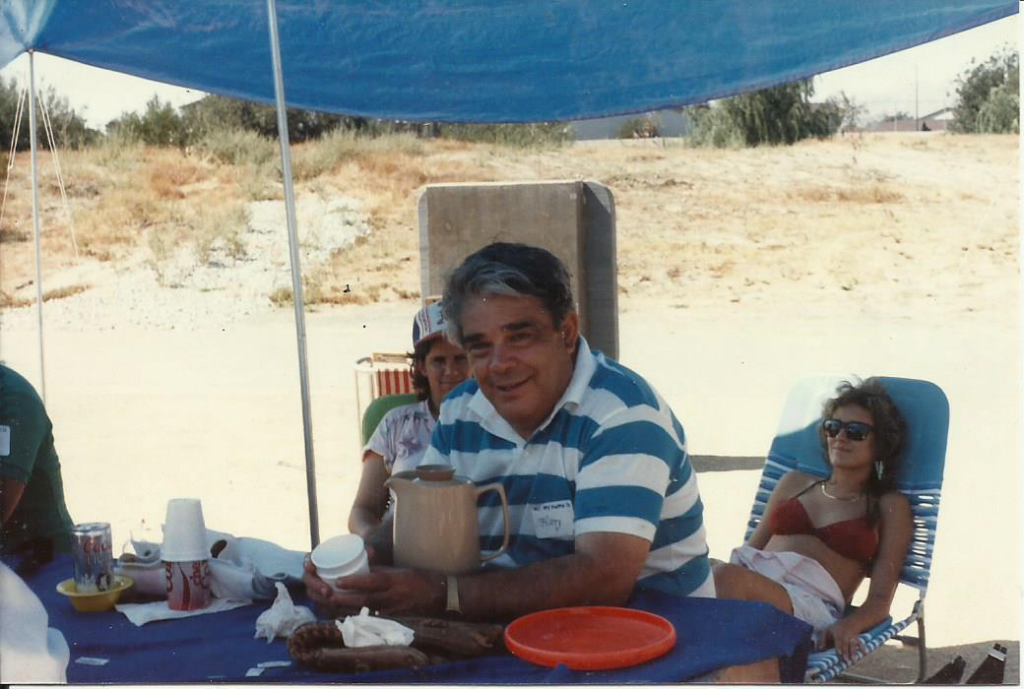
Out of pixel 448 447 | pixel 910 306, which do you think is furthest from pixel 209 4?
pixel 910 306

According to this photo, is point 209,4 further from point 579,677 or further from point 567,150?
point 567,150

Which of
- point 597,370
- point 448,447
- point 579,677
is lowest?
point 579,677

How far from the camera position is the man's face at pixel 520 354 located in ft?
7.43

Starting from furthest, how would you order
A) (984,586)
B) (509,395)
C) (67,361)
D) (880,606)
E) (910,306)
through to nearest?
(910,306) → (67,361) → (984,586) → (880,606) → (509,395)

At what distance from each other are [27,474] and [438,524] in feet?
3.88

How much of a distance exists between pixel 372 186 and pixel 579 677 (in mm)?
14856

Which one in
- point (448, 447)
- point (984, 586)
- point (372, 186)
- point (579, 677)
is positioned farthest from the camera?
point (372, 186)

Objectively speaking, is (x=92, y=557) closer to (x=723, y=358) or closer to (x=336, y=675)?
(x=336, y=675)

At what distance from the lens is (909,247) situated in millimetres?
13922

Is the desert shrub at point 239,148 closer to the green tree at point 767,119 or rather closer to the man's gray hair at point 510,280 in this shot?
the green tree at point 767,119

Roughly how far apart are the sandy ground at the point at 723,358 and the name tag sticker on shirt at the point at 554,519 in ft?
5.48

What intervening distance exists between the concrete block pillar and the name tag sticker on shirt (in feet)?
11.1

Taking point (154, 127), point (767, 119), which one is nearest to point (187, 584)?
point (767, 119)

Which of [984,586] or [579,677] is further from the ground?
[579,677]
